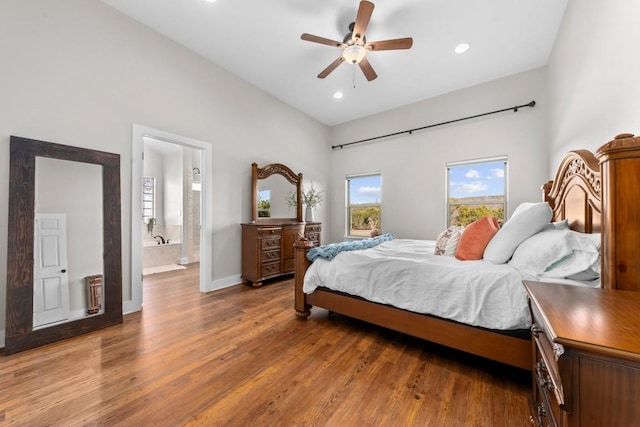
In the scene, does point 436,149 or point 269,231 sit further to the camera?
point 436,149

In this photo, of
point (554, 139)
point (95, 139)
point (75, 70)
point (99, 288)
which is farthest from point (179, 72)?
point (554, 139)

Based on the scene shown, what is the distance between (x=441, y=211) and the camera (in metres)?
4.26

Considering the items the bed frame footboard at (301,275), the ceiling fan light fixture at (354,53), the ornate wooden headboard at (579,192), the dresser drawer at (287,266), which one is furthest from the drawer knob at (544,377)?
the dresser drawer at (287,266)

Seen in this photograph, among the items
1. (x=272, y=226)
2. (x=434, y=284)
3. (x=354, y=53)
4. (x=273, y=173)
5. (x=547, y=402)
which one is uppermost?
(x=354, y=53)

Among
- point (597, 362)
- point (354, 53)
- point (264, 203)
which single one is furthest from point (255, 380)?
point (354, 53)

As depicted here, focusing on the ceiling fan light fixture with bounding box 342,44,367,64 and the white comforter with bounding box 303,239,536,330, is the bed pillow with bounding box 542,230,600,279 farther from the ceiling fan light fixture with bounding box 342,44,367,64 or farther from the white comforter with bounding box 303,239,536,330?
the ceiling fan light fixture with bounding box 342,44,367,64

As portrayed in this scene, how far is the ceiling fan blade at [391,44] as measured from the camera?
2.44 m

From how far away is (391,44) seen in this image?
8.28ft

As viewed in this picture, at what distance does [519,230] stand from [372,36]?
255 cm

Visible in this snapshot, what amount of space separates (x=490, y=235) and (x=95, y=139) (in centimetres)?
378

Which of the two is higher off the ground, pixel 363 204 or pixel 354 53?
pixel 354 53

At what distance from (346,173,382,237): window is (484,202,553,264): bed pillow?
313 cm

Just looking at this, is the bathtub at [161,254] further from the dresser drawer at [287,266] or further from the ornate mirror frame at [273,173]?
the dresser drawer at [287,266]

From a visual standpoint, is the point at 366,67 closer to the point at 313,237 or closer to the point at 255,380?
the point at 313,237
